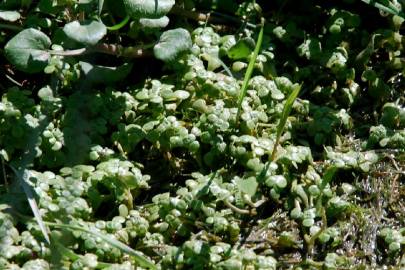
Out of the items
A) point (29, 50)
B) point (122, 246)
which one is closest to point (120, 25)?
point (29, 50)

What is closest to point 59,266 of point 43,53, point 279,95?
point 43,53

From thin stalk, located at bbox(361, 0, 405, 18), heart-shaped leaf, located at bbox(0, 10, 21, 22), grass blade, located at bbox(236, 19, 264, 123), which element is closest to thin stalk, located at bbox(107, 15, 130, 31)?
heart-shaped leaf, located at bbox(0, 10, 21, 22)

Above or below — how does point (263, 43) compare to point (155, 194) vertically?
above

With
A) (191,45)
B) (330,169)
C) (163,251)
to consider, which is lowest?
(163,251)

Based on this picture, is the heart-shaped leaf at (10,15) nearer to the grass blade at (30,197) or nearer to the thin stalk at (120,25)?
the thin stalk at (120,25)

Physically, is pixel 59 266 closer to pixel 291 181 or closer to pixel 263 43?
pixel 291 181

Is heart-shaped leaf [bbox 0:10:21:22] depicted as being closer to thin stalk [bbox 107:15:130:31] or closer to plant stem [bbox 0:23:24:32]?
plant stem [bbox 0:23:24:32]
